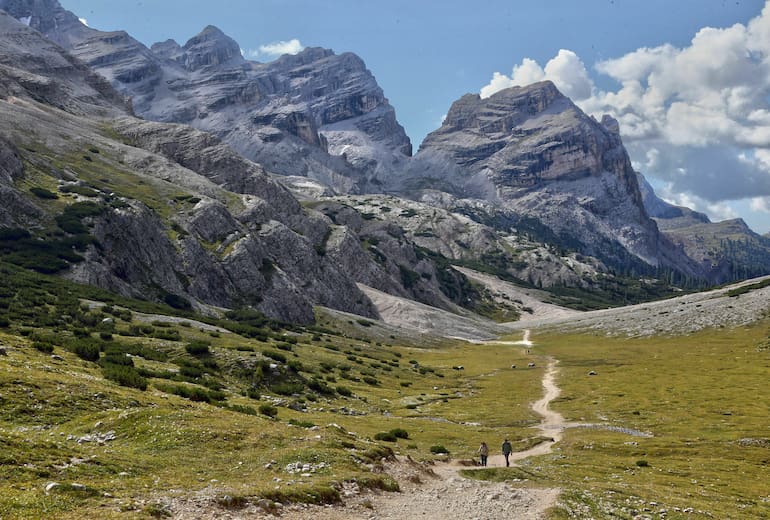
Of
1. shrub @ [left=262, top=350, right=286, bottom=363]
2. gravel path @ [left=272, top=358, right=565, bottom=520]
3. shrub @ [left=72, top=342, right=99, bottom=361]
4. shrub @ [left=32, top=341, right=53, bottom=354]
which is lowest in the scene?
gravel path @ [left=272, top=358, right=565, bottom=520]

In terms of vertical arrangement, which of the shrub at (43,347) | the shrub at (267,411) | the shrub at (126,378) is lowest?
the shrub at (267,411)

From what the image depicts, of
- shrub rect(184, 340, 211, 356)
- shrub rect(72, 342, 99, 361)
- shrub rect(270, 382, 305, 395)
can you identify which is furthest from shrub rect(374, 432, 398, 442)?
shrub rect(184, 340, 211, 356)

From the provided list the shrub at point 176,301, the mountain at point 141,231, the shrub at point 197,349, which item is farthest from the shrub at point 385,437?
the shrub at point 176,301

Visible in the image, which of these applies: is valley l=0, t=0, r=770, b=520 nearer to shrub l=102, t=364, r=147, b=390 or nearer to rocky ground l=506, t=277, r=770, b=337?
shrub l=102, t=364, r=147, b=390

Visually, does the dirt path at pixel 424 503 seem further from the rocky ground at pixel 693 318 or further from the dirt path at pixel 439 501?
the rocky ground at pixel 693 318

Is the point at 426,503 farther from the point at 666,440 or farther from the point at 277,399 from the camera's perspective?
the point at 666,440

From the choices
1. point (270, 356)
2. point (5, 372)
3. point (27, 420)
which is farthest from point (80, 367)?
point (270, 356)

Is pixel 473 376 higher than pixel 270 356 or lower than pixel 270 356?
lower

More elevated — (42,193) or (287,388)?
(42,193)

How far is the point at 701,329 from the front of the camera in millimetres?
160375

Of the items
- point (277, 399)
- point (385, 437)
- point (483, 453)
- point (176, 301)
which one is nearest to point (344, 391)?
point (277, 399)

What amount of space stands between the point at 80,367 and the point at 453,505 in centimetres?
2900

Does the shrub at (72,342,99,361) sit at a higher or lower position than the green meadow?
higher

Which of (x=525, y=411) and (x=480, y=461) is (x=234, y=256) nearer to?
(x=525, y=411)
